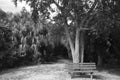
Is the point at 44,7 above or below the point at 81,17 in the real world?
above

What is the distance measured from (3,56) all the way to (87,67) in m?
5.88

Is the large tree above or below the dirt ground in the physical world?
above

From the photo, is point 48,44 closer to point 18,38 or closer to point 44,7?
point 18,38

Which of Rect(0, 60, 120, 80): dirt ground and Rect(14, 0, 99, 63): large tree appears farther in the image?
Rect(14, 0, 99, 63): large tree

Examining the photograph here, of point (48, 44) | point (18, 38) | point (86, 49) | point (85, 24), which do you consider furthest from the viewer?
point (48, 44)

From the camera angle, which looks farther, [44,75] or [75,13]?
[75,13]

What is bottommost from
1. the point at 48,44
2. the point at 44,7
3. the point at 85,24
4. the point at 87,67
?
the point at 87,67

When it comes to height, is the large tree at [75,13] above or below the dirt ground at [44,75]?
above

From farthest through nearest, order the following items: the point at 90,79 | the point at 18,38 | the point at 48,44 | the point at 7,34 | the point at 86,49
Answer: the point at 48,44
the point at 86,49
the point at 18,38
the point at 7,34
the point at 90,79

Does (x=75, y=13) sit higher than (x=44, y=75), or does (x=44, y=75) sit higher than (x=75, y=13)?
(x=75, y=13)

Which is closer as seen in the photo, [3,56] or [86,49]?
[3,56]

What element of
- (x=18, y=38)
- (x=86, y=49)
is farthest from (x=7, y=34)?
(x=86, y=49)

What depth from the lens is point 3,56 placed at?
33.3 ft

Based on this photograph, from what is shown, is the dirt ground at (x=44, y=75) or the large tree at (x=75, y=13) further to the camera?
the large tree at (x=75, y=13)
